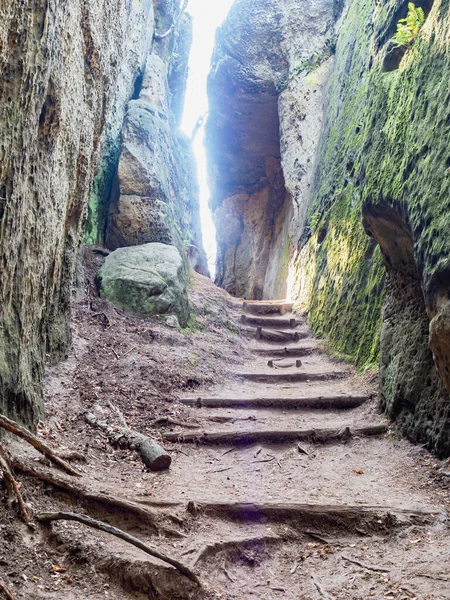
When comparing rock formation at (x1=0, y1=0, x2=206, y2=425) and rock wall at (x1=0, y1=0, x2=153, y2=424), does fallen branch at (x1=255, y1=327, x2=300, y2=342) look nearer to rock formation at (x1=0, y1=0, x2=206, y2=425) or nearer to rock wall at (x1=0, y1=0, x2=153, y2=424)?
rock formation at (x1=0, y1=0, x2=206, y2=425)

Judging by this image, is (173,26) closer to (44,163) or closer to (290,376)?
(290,376)

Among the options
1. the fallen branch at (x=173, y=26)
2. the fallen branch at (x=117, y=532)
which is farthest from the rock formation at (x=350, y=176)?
the fallen branch at (x=117, y=532)

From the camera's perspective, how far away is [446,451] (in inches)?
172

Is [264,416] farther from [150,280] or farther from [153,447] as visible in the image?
[150,280]

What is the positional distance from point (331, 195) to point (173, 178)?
612 centimetres

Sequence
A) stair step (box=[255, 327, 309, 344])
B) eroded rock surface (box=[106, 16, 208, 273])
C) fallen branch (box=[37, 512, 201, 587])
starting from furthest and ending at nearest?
eroded rock surface (box=[106, 16, 208, 273])
stair step (box=[255, 327, 309, 344])
fallen branch (box=[37, 512, 201, 587])

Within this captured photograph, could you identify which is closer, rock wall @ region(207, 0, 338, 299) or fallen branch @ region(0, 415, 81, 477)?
fallen branch @ region(0, 415, 81, 477)

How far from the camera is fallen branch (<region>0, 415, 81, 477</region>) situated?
300 centimetres

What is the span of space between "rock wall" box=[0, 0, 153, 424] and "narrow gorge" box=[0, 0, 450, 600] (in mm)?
32

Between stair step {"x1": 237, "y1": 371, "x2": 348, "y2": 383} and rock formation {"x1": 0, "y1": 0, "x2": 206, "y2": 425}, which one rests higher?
rock formation {"x1": 0, "y1": 0, "x2": 206, "y2": 425}

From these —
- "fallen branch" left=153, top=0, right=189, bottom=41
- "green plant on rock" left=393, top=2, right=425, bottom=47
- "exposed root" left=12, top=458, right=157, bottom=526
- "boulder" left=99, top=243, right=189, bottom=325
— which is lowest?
"exposed root" left=12, top=458, right=157, bottom=526

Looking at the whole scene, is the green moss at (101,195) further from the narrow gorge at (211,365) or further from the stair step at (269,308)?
the stair step at (269,308)

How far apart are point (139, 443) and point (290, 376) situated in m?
3.66

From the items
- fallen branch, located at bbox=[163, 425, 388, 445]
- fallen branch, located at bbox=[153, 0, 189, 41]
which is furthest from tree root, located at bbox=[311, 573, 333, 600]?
fallen branch, located at bbox=[153, 0, 189, 41]
